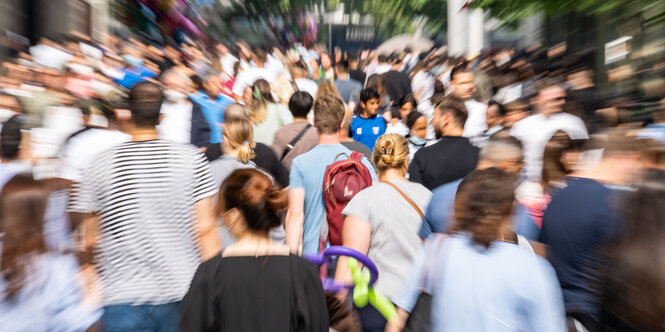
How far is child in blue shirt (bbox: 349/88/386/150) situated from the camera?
7.26 metres

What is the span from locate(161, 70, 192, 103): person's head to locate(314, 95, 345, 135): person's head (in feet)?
8.86

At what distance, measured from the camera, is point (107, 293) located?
3004 millimetres

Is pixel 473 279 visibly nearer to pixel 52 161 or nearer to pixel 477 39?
pixel 52 161

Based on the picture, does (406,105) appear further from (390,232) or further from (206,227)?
(206,227)

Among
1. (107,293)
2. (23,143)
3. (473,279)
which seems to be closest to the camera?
Result: (473,279)

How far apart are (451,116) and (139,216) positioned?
276cm

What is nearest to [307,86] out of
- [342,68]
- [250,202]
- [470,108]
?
[342,68]

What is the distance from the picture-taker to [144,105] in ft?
10.3

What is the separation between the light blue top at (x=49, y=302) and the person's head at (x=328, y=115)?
228cm

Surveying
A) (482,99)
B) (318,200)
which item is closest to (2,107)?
(318,200)

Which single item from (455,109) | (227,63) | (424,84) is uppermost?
(227,63)

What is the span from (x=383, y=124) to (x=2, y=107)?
4.24 m

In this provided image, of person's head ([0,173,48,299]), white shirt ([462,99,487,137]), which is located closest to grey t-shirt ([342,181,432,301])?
person's head ([0,173,48,299])

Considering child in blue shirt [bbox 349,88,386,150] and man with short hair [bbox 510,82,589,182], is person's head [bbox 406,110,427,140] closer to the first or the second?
→ child in blue shirt [bbox 349,88,386,150]
